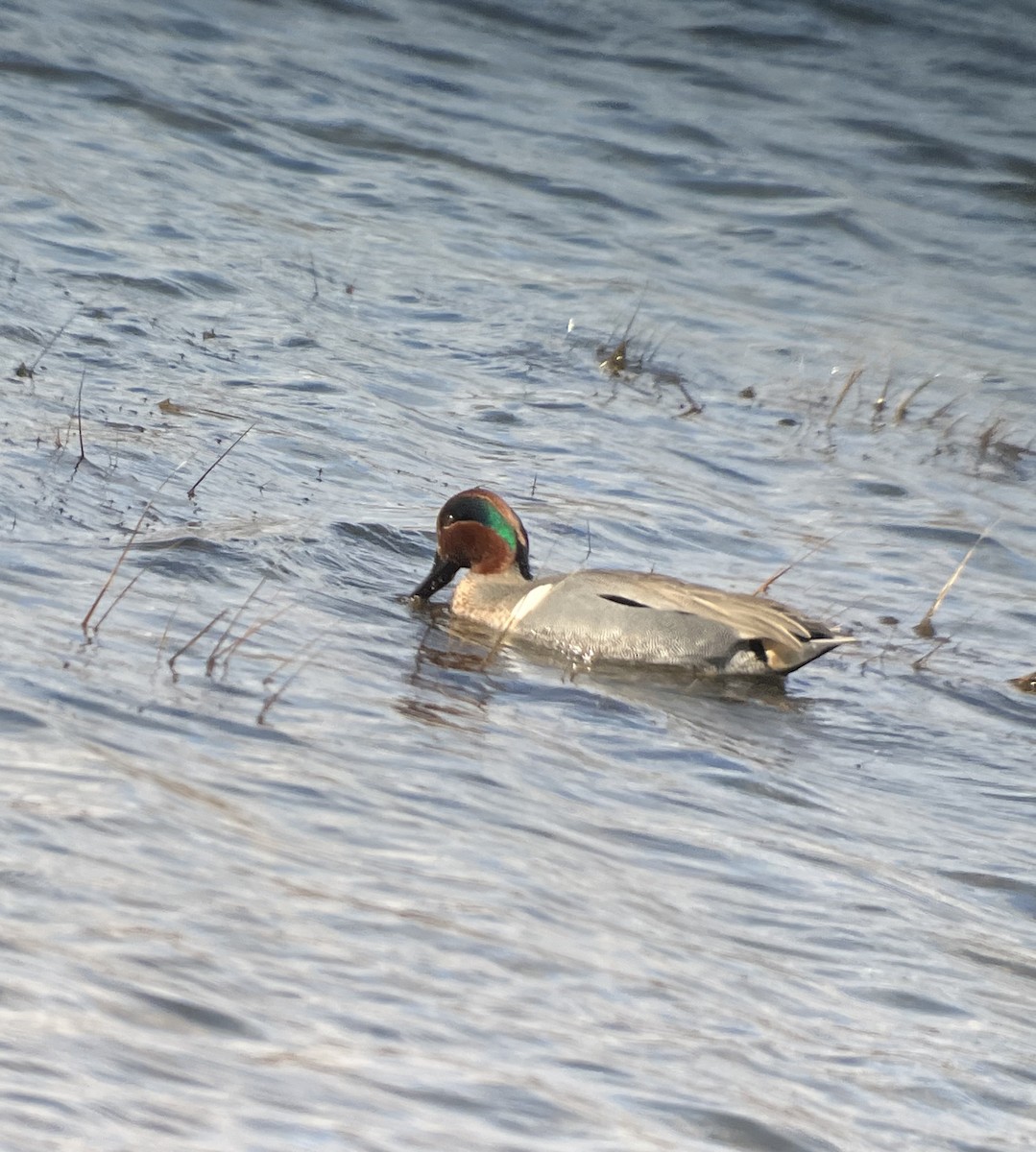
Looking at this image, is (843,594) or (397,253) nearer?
(843,594)

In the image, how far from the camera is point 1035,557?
9195 millimetres

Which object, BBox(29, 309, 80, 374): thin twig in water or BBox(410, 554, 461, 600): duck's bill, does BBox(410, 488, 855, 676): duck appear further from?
BBox(29, 309, 80, 374): thin twig in water

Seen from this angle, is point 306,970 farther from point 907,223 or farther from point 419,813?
point 907,223

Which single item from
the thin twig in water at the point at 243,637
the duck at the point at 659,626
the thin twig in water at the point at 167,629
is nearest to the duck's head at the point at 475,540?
the duck at the point at 659,626

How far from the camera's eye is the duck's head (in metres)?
7.53

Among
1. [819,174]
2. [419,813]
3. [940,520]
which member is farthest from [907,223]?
[419,813]

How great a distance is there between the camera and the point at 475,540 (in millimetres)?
7531

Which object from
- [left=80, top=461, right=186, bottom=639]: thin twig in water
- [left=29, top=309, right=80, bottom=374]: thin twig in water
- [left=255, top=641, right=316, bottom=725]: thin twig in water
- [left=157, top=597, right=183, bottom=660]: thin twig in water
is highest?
[left=29, top=309, right=80, bottom=374]: thin twig in water

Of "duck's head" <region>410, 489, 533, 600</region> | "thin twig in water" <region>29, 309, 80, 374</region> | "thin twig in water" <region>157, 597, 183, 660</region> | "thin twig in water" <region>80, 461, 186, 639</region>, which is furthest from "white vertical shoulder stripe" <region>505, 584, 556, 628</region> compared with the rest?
"thin twig in water" <region>29, 309, 80, 374</region>

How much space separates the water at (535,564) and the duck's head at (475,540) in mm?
287

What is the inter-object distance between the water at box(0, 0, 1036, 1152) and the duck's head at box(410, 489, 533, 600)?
29cm

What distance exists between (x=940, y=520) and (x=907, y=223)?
6.78 metres

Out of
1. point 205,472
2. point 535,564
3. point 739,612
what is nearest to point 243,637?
point 739,612

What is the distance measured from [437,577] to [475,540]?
0.70ft
